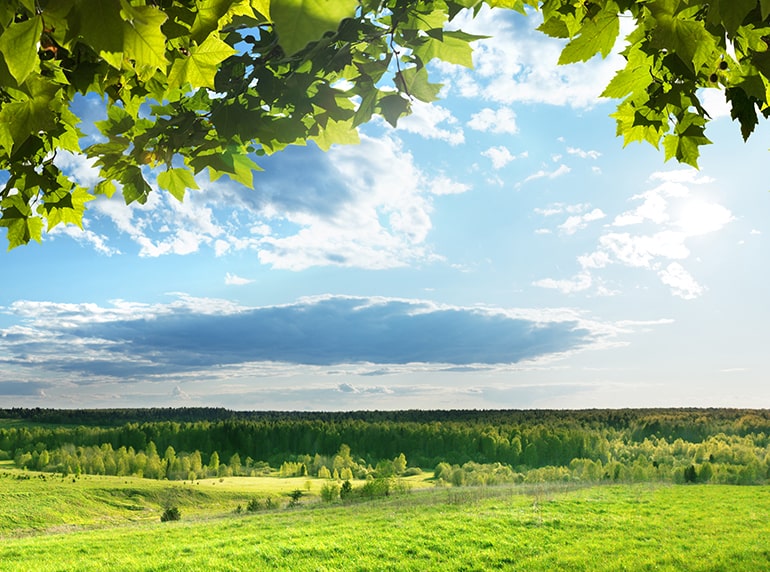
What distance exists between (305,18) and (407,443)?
9167cm

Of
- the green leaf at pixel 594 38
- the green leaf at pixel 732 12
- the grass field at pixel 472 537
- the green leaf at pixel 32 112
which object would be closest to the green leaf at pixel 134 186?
the green leaf at pixel 32 112

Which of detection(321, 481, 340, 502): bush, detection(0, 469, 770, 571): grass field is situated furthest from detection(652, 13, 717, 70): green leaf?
detection(321, 481, 340, 502): bush

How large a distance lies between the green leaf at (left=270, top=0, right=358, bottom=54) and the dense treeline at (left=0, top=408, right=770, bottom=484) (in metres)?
65.8

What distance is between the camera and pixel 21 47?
107 cm

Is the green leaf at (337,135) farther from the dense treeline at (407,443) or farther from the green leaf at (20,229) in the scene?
the dense treeline at (407,443)

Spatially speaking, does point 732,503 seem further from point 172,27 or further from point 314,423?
point 314,423

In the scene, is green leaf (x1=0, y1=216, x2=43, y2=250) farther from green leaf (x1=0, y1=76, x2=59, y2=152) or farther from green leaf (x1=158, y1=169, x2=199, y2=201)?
green leaf (x1=0, y1=76, x2=59, y2=152)

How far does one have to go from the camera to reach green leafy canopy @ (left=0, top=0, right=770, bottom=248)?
1.35 m

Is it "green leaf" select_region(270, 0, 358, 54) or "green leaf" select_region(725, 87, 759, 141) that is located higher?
"green leaf" select_region(725, 87, 759, 141)

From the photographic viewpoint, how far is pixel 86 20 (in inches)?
40.1

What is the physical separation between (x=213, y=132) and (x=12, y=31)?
1847 mm

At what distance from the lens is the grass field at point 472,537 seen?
78.7 feet

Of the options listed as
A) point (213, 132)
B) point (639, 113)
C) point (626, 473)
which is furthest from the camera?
point (626, 473)

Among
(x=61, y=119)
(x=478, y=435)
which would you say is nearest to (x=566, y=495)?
(x=478, y=435)
